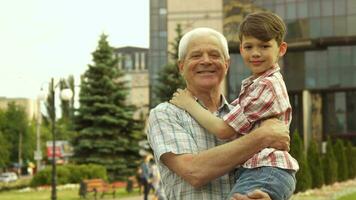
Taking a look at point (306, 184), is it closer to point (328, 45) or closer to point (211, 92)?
point (211, 92)

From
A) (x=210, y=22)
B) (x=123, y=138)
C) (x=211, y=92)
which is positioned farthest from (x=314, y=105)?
(x=211, y=92)

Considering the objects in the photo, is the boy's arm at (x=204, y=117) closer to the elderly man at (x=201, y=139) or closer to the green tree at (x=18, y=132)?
the elderly man at (x=201, y=139)

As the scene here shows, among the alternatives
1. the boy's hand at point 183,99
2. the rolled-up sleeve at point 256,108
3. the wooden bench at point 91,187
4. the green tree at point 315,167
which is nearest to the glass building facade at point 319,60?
the green tree at point 315,167

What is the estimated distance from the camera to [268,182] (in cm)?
262

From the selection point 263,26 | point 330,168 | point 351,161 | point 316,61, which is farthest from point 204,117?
point 316,61

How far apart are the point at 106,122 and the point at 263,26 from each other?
129 ft

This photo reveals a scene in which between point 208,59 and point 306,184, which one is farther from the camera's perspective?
point 306,184

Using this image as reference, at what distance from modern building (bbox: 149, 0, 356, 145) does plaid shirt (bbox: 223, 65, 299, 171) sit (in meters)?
50.6

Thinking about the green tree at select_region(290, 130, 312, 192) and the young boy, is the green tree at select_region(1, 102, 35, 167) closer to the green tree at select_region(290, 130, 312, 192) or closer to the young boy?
the green tree at select_region(290, 130, 312, 192)

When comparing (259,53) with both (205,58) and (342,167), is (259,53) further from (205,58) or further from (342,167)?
(342,167)

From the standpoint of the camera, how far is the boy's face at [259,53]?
2803 mm

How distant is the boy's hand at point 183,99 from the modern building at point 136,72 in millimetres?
97628

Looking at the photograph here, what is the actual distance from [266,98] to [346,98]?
188ft

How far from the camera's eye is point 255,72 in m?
2.88
